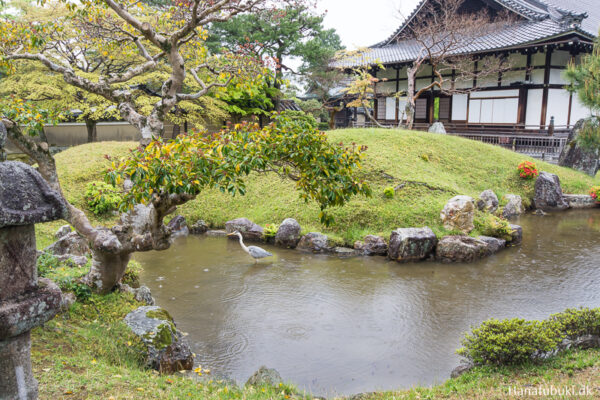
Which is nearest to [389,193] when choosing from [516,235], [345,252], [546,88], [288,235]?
[345,252]

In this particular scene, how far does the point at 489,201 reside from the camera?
16.7 m

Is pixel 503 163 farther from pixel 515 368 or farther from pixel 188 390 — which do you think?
pixel 188 390

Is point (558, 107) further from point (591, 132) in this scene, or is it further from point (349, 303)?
point (349, 303)

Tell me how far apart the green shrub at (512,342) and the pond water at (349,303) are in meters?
0.96

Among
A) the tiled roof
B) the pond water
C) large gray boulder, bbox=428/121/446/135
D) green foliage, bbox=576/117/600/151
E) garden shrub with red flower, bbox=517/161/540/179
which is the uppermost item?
the tiled roof

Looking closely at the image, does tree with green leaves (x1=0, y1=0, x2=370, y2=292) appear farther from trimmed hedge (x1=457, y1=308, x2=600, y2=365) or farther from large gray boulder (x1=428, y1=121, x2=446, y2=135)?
large gray boulder (x1=428, y1=121, x2=446, y2=135)

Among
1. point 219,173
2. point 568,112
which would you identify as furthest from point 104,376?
point 568,112

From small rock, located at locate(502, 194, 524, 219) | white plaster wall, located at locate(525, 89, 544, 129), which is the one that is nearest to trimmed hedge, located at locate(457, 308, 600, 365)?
small rock, located at locate(502, 194, 524, 219)

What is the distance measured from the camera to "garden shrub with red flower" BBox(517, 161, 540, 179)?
1911 cm

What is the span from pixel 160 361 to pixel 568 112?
77.7 ft

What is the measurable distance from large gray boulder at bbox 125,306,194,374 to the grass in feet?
20.8

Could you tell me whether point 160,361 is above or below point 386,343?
above

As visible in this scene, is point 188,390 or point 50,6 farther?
point 50,6

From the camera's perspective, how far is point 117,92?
753 centimetres
